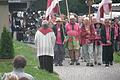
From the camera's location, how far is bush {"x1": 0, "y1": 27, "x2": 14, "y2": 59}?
18.8 meters

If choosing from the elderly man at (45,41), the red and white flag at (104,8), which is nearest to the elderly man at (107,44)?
the red and white flag at (104,8)

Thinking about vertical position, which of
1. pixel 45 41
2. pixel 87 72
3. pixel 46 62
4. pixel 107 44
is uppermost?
pixel 45 41

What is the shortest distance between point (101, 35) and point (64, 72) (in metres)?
2.84

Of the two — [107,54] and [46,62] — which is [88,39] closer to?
[107,54]

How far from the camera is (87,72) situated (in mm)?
18828

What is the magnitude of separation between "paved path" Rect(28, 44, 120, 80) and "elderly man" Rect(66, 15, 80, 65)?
40 centimetres

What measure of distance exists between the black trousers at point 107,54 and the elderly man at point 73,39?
0.99 m

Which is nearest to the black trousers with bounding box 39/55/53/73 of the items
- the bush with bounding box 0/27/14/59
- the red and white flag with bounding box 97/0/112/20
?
the bush with bounding box 0/27/14/59

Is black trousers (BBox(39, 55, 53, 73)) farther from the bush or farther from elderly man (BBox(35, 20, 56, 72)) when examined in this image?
the bush

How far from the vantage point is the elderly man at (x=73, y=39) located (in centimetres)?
2095

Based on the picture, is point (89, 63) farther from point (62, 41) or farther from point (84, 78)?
point (84, 78)

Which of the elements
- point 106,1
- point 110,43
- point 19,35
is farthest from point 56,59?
point 19,35

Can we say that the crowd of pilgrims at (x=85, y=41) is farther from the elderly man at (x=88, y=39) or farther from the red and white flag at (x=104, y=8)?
the red and white flag at (x=104, y=8)

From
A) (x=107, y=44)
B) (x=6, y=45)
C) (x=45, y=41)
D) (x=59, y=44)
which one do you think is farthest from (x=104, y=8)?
(x=45, y=41)
